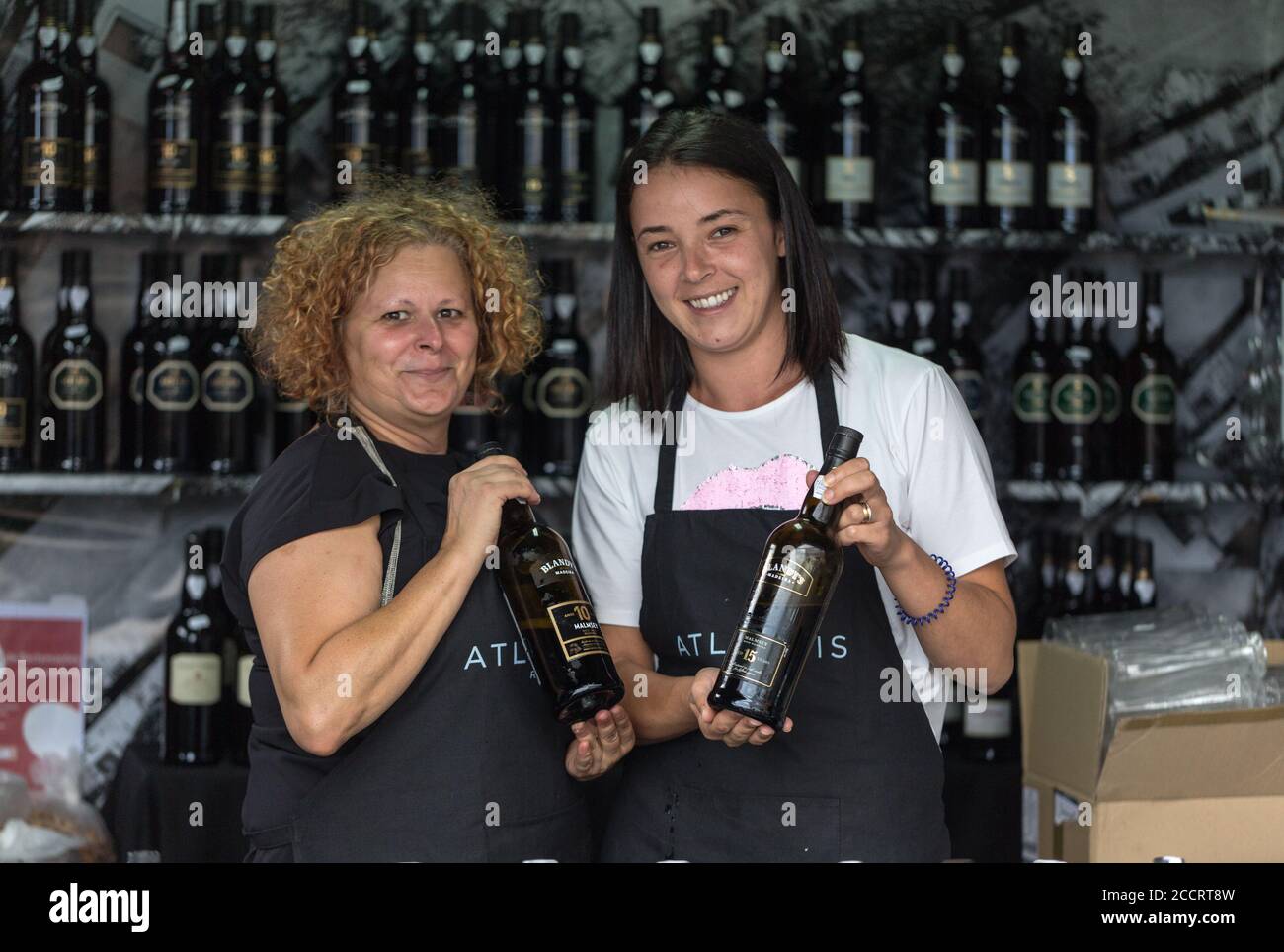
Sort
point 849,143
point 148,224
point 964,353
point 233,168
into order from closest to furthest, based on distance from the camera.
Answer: point 148,224
point 233,168
point 849,143
point 964,353

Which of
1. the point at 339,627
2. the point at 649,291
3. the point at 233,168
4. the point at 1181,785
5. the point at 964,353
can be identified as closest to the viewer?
the point at 339,627

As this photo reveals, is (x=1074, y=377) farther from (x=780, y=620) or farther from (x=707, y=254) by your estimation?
(x=780, y=620)

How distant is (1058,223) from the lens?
264 centimetres

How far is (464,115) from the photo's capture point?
2617 mm

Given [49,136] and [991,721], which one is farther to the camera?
[991,721]

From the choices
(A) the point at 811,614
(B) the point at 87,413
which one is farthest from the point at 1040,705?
(B) the point at 87,413

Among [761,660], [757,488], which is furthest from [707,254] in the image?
[761,660]

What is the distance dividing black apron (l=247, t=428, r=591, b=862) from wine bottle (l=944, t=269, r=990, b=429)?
1456mm

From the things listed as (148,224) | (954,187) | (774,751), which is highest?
(954,187)

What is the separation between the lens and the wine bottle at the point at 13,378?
2.55 metres

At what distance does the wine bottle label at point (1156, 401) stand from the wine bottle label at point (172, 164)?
182 cm

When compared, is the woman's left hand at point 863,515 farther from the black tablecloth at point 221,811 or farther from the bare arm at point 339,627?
the black tablecloth at point 221,811

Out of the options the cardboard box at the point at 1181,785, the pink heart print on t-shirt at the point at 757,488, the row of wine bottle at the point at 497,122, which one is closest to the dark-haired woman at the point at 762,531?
the pink heart print on t-shirt at the point at 757,488

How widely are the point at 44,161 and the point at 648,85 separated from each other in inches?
43.4
